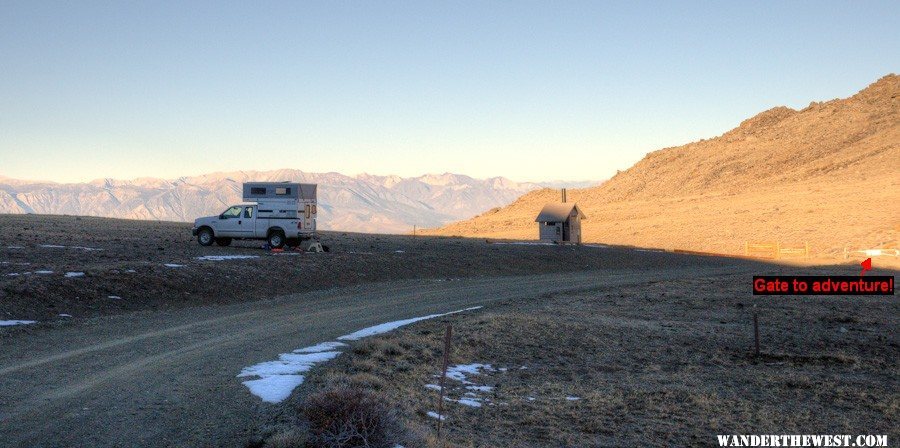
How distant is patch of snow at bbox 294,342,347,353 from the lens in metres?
15.6

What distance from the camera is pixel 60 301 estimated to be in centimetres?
2092

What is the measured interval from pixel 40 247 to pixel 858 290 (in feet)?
95.0

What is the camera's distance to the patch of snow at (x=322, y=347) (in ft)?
51.0

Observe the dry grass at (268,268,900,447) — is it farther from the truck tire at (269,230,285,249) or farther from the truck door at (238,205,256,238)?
the truck door at (238,205,256,238)

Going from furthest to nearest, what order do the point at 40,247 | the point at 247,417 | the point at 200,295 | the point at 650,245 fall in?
the point at 650,245 → the point at 40,247 → the point at 200,295 → the point at 247,417

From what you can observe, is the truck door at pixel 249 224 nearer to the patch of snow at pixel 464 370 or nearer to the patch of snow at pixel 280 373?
the patch of snow at pixel 280 373

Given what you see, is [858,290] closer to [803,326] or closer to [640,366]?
[640,366]

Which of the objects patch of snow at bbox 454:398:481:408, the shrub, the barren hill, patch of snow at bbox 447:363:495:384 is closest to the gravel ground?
patch of snow at bbox 447:363:495:384

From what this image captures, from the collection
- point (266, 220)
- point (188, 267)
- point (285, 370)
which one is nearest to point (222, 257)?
point (188, 267)

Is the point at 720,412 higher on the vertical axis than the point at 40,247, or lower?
lower

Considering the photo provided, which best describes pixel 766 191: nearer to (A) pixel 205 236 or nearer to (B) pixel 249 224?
(B) pixel 249 224

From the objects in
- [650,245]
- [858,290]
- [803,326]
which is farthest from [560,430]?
[650,245]

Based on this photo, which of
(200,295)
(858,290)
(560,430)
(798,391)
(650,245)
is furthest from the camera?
(650,245)

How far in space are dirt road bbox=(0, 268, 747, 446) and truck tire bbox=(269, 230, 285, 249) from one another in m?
12.3
